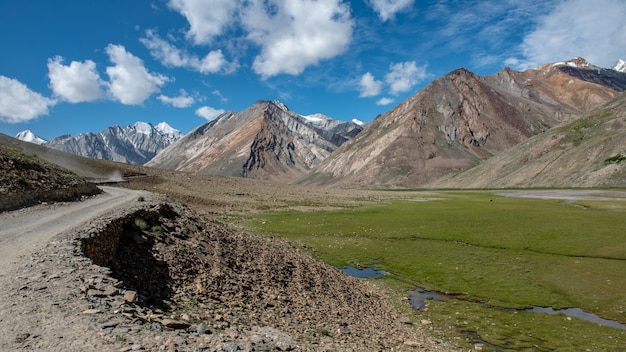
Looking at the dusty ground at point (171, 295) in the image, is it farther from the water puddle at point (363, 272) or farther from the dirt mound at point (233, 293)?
the water puddle at point (363, 272)

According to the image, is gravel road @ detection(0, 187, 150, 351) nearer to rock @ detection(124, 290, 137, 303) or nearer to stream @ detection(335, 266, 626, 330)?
rock @ detection(124, 290, 137, 303)

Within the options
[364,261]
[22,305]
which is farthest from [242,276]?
[364,261]

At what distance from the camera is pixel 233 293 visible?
16016 millimetres

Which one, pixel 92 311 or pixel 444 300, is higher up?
pixel 92 311

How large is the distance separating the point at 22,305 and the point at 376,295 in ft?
55.5

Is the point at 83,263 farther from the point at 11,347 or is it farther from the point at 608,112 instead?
the point at 608,112

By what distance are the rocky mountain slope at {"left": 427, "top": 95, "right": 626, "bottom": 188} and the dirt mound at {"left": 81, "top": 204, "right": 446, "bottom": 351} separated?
132 meters

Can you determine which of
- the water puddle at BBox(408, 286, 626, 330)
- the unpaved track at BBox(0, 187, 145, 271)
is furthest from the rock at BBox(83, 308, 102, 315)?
the water puddle at BBox(408, 286, 626, 330)

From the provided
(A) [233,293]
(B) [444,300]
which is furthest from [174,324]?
(B) [444,300]

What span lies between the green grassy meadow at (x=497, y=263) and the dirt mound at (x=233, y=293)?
11.0 ft

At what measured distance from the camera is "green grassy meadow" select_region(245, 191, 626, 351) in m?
17.1

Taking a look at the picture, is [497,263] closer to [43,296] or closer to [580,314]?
[580,314]

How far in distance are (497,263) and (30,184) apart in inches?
1501

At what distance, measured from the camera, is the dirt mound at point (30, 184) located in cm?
2750
